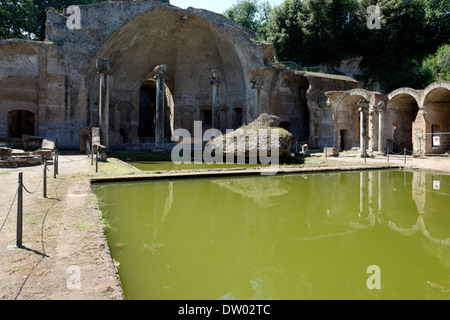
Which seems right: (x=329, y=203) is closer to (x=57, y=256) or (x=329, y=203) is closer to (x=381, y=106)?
(x=57, y=256)

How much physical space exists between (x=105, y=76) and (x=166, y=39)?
34.1 ft

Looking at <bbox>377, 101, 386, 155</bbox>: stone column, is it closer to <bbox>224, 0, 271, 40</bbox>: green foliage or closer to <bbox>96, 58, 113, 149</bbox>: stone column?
<bbox>96, 58, 113, 149</bbox>: stone column

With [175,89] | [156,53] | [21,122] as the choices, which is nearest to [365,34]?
[175,89]

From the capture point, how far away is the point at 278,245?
140 inches

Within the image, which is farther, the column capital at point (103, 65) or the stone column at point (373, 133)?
the stone column at point (373, 133)

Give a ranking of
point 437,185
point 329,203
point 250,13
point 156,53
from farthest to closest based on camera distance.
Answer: point 250,13 → point 156,53 → point 437,185 → point 329,203

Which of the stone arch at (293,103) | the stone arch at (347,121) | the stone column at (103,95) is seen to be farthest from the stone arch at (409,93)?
the stone column at (103,95)

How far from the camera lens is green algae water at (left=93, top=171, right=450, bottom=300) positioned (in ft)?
8.41

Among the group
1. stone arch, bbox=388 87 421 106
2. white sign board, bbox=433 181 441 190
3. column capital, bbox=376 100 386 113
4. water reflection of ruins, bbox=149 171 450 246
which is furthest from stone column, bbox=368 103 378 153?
water reflection of ruins, bbox=149 171 450 246

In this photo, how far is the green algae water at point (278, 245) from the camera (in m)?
2.56

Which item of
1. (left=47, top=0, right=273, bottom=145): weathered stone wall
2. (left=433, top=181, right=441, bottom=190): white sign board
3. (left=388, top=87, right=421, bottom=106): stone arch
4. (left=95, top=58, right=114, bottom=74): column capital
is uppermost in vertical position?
(left=47, top=0, right=273, bottom=145): weathered stone wall

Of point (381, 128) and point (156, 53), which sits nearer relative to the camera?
point (381, 128)

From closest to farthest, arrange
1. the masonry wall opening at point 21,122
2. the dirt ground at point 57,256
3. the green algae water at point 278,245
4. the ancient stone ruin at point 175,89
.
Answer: the dirt ground at point 57,256 → the green algae water at point 278,245 → the ancient stone ruin at point 175,89 → the masonry wall opening at point 21,122

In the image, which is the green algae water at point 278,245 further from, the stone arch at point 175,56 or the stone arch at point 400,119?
the stone arch at point 175,56
